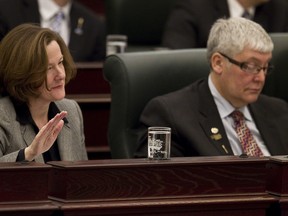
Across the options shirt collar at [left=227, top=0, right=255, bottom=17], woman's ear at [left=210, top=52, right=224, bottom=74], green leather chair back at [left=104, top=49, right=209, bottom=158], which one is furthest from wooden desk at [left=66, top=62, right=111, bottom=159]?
shirt collar at [left=227, top=0, right=255, bottom=17]

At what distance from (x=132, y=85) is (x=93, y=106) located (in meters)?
0.76

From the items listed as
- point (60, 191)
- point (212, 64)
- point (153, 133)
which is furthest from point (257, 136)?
point (60, 191)

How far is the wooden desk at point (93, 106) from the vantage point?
4.11 metres

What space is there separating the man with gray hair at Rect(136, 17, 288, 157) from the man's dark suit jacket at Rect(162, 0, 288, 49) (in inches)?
45.5

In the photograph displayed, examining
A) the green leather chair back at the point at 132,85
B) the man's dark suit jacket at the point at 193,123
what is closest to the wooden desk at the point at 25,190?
the man's dark suit jacket at the point at 193,123

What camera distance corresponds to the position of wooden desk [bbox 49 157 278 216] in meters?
2.24

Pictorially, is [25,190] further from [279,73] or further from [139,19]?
[139,19]

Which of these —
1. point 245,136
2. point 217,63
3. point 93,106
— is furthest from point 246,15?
point 245,136

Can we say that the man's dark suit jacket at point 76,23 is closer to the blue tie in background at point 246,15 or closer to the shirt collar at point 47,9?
the shirt collar at point 47,9

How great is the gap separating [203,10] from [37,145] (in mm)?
2360

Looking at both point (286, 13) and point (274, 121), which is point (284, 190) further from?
point (286, 13)

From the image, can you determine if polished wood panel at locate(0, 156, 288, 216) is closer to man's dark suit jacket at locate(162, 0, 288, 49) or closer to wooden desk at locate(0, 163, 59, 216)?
wooden desk at locate(0, 163, 59, 216)

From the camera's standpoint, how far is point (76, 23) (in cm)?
490

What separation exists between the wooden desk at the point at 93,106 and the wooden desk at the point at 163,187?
171cm
